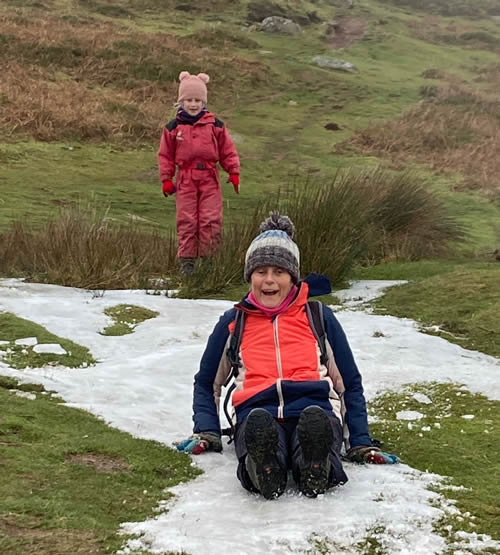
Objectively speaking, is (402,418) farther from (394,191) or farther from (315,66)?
(315,66)

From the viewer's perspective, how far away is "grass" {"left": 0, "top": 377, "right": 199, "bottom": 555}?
222cm

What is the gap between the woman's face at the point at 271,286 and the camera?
Result: 3244mm

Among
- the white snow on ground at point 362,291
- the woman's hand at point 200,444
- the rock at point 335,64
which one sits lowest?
the white snow on ground at point 362,291

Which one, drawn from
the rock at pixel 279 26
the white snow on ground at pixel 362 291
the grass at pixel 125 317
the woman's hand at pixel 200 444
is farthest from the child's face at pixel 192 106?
the rock at pixel 279 26

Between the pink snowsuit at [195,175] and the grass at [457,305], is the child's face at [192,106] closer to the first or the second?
the pink snowsuit at [195,175]

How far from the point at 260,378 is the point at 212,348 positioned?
13.4 inches

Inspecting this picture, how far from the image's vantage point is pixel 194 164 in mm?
7543

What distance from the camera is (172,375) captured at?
14.2 ft

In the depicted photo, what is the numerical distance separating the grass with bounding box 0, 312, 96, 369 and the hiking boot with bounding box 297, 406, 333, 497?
77.9 inches

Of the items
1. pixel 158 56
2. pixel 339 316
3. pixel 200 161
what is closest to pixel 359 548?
pixel 339 316

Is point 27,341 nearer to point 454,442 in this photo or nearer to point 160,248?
point 454,442

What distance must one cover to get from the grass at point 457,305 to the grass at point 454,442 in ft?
3.62

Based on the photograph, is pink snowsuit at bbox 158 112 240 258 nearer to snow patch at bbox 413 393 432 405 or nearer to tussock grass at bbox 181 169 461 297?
tussock grass at bbox 181 169 461 297

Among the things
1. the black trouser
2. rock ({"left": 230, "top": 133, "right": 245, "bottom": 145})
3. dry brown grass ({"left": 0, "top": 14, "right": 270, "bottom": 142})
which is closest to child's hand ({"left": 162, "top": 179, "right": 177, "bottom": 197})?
the black trouser
